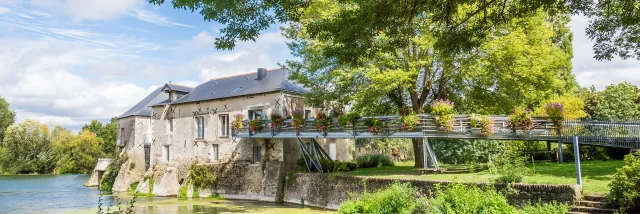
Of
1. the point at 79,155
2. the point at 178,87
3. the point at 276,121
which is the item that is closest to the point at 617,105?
the point at 276,121

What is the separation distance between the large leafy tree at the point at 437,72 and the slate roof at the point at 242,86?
2.17m

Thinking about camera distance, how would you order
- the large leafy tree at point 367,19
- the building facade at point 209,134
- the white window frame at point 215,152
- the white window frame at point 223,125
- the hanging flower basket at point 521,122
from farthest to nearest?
the white window frame at point 215,152
the white window frame at point 223,125
the building facade at point 209,134
the hanging flower basket at point 521,122
the large leafy tree at point 367,19

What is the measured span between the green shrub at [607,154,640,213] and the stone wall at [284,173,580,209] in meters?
1.00

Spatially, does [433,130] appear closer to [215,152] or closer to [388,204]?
[388,204]

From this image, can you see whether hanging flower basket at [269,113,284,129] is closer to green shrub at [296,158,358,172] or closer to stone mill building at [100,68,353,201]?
stone mill building at [100,68,353,201]

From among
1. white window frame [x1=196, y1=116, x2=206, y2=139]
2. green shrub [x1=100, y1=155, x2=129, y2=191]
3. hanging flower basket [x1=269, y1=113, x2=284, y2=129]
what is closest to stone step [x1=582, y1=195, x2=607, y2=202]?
hanging flower basket [x1=269, y1=113, x2=284, y2=129]

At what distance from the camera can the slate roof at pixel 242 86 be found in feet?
79.6

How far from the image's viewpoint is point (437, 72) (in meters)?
20.2

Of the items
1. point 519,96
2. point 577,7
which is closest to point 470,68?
point 519,96

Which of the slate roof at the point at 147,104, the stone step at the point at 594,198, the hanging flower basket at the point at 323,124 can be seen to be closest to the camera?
the stone step at the point at 594,198

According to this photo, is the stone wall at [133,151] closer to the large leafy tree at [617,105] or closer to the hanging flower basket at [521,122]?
the hanging flower basket at [521,122]

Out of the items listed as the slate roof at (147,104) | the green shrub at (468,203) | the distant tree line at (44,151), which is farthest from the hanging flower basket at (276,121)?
the distant tree line at (44,151)

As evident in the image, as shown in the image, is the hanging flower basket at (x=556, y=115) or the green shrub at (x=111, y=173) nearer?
the hanging flower basket at (x=556, y=115)

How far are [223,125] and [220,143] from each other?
1.03 metres
